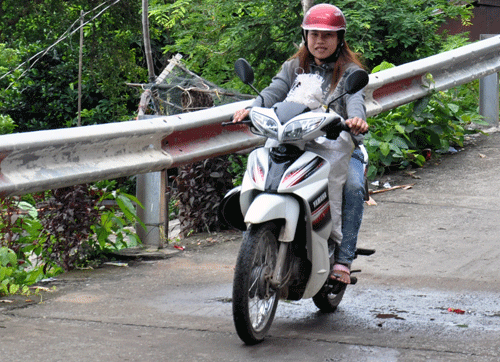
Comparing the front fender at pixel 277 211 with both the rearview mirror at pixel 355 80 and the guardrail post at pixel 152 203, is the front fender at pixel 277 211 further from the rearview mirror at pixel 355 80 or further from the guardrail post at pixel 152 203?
the guardrail post at pixel 152 203

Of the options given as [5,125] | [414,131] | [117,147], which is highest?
[117,147]

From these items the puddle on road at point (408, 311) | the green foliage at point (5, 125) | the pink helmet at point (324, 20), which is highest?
the pink helmet at point (324, 20)

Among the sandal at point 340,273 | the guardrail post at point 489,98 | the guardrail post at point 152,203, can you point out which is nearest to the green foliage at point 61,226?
the guardrail post at point 152,203

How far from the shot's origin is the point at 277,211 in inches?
161

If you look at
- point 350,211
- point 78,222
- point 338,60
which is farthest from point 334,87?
point 78,222

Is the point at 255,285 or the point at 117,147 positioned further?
the point at 117,147

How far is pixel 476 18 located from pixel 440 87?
522 inches

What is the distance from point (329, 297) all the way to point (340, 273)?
0.77ft

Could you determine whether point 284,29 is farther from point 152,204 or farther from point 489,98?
point 152,204

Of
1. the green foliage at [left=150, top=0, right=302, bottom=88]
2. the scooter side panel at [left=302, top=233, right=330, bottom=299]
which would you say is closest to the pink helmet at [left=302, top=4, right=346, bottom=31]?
the scooter side panel at [left=302, top=233, right=330, bottom=299]

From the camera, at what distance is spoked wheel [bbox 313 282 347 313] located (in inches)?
182

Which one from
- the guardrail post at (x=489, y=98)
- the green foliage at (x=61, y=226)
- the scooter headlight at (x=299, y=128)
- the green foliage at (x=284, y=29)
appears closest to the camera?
the scooter headlight at (x=299, y=128)

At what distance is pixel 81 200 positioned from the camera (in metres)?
5.63

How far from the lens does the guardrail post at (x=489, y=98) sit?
9.65 m
